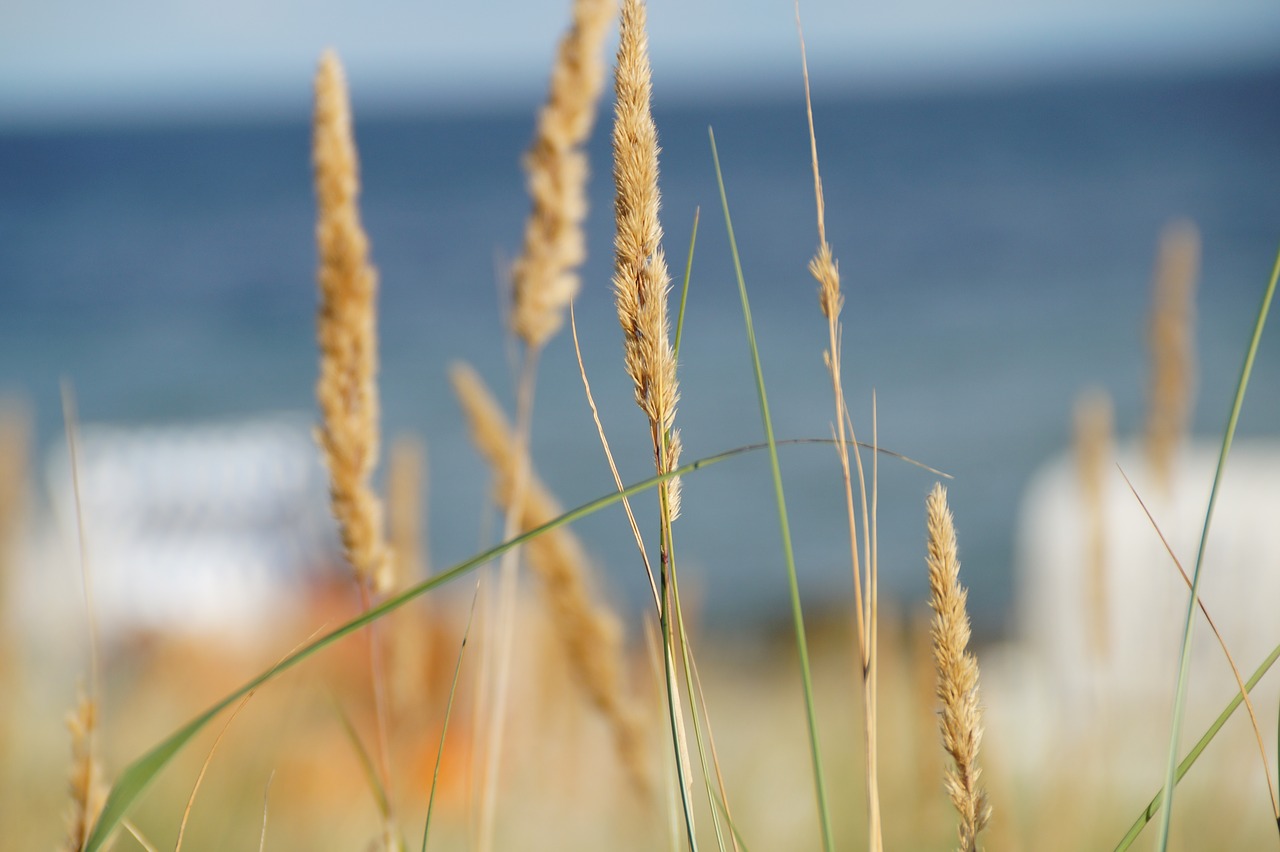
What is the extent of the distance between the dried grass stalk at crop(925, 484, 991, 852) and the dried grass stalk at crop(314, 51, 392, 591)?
1.52 feet

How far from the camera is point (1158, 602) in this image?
3449 millimetres

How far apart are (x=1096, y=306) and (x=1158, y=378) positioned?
2225 centimetres

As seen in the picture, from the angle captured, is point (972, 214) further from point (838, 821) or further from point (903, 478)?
point (838, 821)

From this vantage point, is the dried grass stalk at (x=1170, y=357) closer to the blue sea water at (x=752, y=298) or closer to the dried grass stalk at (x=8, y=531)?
the blue sea water at (x=752, y=298)

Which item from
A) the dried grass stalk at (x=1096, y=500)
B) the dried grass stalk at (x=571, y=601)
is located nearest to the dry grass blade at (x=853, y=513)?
the dried grass stalk at (x=571, y=601)

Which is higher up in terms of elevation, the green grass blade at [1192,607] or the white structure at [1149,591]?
the green grass blade at [1192,607]

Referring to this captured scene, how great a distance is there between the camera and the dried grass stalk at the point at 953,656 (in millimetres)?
585

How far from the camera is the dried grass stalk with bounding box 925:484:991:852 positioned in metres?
0.58

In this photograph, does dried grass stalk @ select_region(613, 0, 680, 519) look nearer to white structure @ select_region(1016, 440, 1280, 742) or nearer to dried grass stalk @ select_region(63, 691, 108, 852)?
dried grass stalk @ select_region(63, 691, 108, 852)

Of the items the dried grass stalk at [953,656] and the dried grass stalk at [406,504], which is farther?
the dried grass stalk at [406,504]

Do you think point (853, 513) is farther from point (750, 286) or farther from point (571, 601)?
point (750, 286)

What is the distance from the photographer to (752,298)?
83.4ft

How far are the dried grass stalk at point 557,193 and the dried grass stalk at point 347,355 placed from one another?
159mm

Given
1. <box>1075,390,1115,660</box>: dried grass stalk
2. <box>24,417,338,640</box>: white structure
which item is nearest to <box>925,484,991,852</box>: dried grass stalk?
<box>1075,390,1115,660</box>: dried grass stalk
